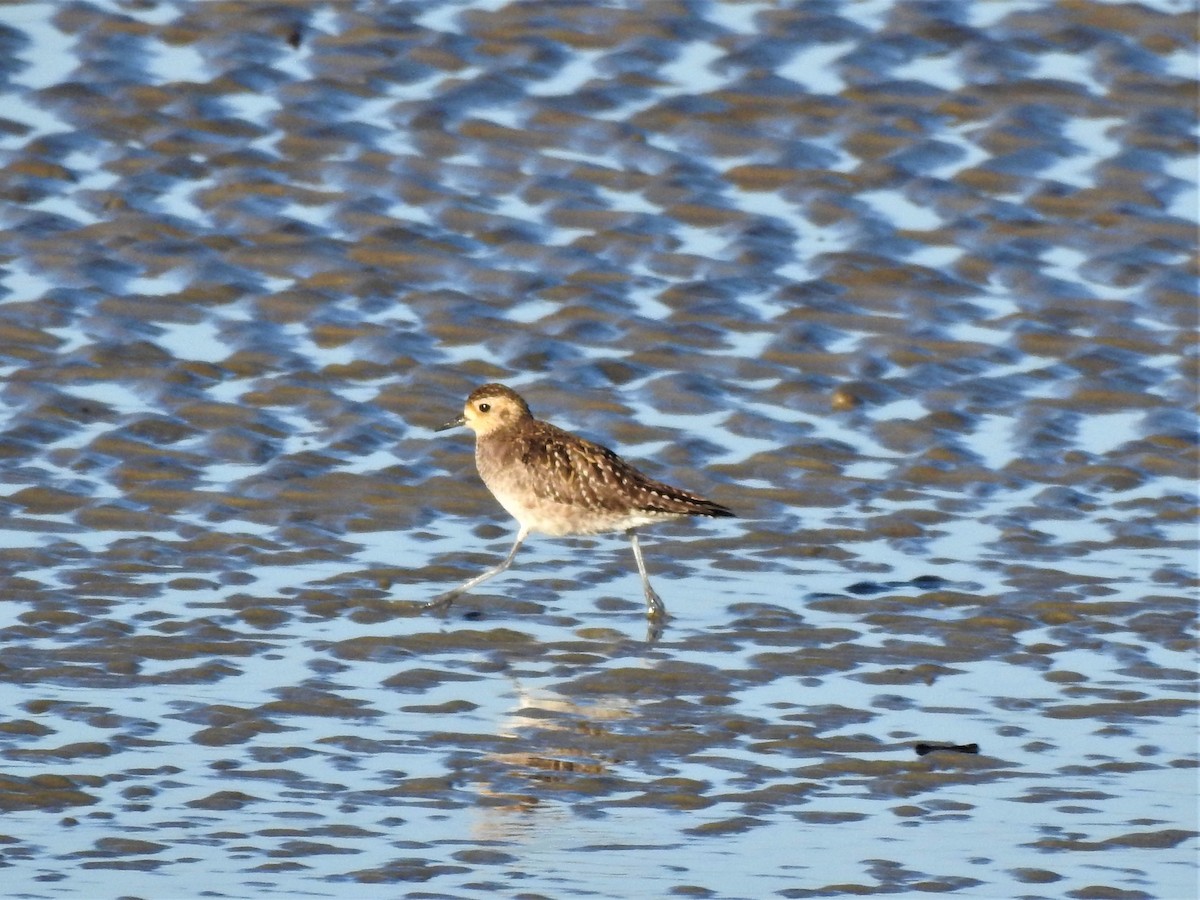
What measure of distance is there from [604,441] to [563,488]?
5.04ft

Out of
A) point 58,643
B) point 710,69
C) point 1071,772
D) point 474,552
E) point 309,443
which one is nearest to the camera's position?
point 1071,772

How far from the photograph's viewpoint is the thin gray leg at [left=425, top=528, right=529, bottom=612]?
11383mm

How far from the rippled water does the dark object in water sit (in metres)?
0.08

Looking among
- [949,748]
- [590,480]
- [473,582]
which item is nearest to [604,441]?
[590,480]

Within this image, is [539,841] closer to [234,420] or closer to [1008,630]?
[1008,630]

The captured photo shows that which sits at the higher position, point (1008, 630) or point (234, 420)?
point (234, 420)

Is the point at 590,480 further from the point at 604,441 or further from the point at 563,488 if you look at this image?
the point at 604,441

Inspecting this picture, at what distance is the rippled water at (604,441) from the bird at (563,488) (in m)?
0.27

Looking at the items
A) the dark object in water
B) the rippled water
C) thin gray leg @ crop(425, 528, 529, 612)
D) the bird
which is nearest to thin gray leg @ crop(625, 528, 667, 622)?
the bird

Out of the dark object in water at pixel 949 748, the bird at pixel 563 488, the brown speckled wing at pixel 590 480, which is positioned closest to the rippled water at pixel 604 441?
the dark object in water at pixel 949 748

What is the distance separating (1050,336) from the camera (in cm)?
1491

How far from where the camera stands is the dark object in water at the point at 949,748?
9773 mm

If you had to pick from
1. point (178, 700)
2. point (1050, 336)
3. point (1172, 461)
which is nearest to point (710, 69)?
point (1050, 336)

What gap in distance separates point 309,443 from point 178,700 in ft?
10.9
